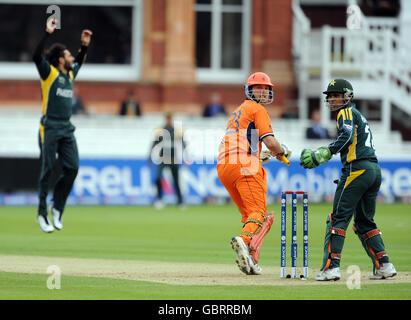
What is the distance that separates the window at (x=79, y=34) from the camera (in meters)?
31.2

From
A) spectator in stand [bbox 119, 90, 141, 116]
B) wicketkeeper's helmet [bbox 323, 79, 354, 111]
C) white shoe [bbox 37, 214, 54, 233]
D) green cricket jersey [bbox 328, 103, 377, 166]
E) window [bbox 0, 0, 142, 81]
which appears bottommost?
green cricket jersey [bbox 328, 103, 377, 166]

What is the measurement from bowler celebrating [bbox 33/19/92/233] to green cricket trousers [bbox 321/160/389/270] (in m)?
4.95

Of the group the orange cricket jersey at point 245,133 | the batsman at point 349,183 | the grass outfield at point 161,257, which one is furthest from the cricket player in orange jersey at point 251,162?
the batsman at point 349,183

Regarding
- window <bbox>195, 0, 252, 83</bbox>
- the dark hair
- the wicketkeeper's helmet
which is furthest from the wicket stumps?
window <bbox>195, 0, 252, 83</bbox>

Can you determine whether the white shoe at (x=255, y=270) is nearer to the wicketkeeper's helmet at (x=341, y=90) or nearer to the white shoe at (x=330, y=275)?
the white shoe at (x=330, y=275)

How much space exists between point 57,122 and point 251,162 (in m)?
4.19

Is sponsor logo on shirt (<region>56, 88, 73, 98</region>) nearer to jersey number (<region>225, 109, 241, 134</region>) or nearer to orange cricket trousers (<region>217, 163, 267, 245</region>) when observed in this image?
jersey number (<region>225, 109, 241, 134</region>)

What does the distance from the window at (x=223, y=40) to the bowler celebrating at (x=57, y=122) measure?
54.9 ft

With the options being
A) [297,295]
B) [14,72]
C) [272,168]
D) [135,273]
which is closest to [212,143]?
[272,168]

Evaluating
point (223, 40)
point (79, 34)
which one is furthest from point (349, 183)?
point (223, 40)

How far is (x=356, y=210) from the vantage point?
1169 cm

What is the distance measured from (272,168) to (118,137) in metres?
4.02

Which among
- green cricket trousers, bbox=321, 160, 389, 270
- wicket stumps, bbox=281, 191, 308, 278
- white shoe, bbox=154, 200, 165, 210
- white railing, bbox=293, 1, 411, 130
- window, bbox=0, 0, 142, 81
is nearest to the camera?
wicket stumps, bbox=281, 191, 308, 278

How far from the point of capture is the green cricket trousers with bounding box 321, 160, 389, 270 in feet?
37.4
